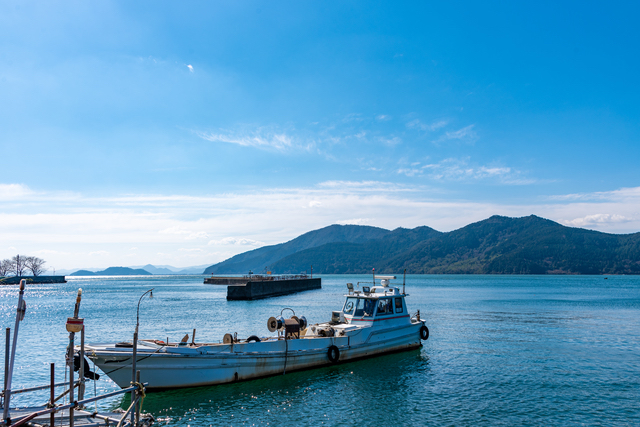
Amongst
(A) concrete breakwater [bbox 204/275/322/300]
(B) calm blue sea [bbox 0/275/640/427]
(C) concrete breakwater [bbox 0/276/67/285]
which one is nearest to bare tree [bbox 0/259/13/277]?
(C) concrete breakwater [bbox 0/276/67/285]

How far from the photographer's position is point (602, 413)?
51.3ft

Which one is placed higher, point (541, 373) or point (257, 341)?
point (257, 341)

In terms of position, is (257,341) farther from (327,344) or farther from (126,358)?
(126,358)

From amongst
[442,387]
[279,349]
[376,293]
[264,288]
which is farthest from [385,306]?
[264,288]

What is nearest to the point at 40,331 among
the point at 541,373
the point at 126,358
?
the point at 126,358

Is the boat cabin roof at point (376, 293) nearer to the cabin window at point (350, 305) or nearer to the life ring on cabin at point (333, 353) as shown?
the cabin window at point (350, 305)

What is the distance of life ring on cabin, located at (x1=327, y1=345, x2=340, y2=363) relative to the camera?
21422 mm

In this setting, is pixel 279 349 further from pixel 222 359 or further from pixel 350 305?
pixel 350 305

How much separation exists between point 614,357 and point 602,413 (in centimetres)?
1185

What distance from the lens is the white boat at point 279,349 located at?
54.1 ft

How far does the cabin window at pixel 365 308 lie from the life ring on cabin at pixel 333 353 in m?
3.26

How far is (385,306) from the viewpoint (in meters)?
25.0

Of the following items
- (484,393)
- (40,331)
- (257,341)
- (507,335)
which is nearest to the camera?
(484,393)

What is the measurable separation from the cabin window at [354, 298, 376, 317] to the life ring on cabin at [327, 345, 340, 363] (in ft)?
10.7
